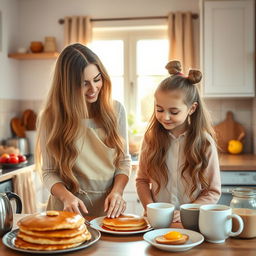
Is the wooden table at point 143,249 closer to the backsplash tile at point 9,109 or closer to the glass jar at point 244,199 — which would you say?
the glass jar at point 244,199

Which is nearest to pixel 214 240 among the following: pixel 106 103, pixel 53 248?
pixel 53 248

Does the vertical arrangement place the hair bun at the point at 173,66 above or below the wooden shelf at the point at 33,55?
below

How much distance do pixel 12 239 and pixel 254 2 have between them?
298 cm

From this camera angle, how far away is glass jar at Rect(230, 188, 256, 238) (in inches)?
49.8

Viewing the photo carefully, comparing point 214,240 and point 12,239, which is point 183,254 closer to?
point 214,240

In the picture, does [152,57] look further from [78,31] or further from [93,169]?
[93,169]

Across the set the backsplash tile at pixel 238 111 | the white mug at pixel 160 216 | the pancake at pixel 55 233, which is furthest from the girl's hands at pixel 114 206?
the backsplash tile at pixel 238 111

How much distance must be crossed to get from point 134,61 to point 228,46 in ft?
3.14

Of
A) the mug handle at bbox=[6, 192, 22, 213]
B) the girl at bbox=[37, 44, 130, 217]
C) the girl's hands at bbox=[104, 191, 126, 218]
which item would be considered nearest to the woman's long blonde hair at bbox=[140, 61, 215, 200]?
the girl at bbox=[37, 44, 130, 217]

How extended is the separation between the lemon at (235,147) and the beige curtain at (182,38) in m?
0.75

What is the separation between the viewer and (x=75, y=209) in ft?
4.94

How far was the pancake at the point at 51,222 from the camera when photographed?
1.15 m

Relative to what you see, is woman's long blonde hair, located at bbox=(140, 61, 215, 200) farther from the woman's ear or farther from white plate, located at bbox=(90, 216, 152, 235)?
white plate, located at bbox=(90, 216, 152, 235)

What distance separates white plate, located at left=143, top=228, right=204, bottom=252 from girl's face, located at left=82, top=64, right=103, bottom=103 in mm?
689
